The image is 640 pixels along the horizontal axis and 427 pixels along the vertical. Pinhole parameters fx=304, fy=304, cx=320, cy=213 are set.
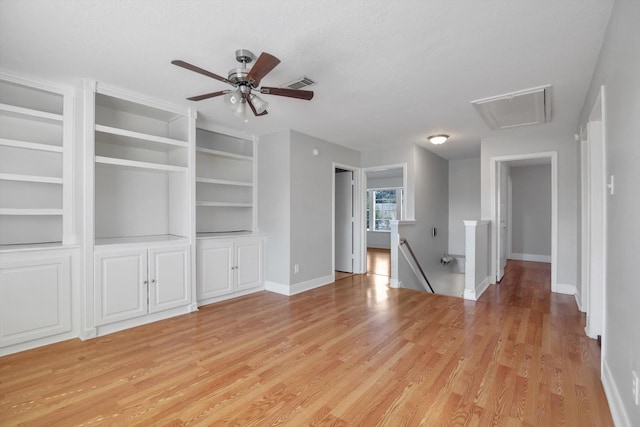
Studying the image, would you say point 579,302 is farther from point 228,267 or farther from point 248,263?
point 228,267

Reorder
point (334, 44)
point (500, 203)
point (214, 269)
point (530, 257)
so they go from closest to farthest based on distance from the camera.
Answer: point (334, 44) < point (214, 269) < point (500, 203) < point (530, 257)

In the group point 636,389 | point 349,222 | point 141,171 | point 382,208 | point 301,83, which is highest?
point 301,83

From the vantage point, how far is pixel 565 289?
4453 mm

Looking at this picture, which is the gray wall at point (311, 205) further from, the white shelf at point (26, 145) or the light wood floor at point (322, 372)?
the white shelf at point (26, 145)

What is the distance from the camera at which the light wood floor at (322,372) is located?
1817mm

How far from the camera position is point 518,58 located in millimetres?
2410

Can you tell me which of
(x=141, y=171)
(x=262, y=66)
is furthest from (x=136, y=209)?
(x=262, y=66)

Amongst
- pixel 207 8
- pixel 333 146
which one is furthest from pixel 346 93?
pixel 333 146

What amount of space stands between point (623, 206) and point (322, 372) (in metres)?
2.13

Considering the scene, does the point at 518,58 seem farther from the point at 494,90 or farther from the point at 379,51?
the point at 379,51

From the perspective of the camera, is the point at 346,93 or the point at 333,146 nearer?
the point at 346,93

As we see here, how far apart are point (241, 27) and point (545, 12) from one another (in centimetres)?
192

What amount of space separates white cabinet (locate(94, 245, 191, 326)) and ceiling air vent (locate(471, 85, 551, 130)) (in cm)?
384

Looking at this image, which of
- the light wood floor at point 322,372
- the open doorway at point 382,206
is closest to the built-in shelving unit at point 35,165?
the light wood floor at point 322,372
